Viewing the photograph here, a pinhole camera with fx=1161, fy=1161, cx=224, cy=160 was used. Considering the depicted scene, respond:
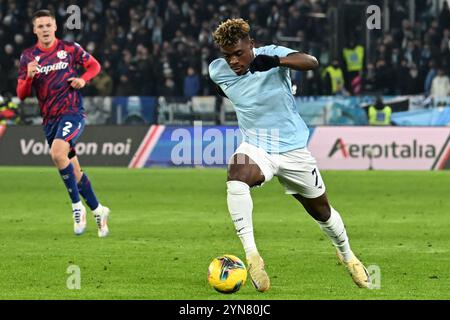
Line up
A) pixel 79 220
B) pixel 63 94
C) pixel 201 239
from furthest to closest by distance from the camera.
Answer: pixel 63 94, pixel 79 220, pixel 201 239

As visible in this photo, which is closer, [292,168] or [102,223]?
[292,168]

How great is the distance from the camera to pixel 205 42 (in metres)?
30.2

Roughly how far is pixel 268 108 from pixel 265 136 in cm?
23

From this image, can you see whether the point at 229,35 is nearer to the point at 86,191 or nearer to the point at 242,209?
the point at 242,209

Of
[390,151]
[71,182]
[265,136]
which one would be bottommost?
[390,151]

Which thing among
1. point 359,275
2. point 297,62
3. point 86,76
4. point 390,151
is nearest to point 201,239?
point 86,76

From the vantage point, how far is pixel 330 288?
29.8 feet

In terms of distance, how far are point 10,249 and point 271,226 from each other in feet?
12.3

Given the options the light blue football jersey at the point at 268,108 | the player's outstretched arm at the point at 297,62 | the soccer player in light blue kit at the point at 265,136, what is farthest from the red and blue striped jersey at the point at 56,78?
the player's outstretched arm at the point at 297,62

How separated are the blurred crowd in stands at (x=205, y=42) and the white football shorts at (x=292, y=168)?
18413 mm

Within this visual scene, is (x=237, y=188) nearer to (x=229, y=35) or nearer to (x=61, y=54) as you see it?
(x=229, y=35)

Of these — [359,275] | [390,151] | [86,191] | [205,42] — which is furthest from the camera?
[205,42]

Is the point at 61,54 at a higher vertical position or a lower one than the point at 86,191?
higher
